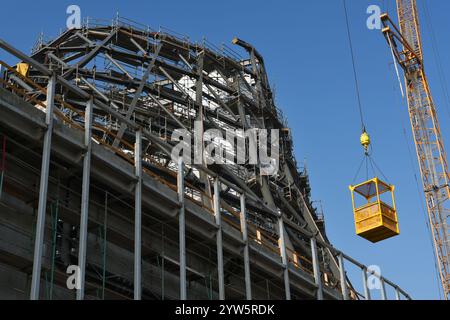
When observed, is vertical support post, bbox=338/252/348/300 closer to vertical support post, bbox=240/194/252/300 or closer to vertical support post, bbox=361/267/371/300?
vertical support post, bbox=361/267/371/300

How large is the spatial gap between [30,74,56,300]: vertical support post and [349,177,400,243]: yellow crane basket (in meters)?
16.0

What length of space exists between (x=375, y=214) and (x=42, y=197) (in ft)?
58.3

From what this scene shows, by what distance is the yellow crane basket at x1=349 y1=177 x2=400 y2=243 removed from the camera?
1348 inches

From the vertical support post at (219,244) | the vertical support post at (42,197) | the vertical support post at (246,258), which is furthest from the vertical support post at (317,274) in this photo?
the vertical support post at (42,197)

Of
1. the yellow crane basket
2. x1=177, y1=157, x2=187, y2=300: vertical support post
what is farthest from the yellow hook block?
x1=177, y1=157, x2=187, y2=300: vertical support post

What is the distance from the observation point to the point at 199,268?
27.9 meters

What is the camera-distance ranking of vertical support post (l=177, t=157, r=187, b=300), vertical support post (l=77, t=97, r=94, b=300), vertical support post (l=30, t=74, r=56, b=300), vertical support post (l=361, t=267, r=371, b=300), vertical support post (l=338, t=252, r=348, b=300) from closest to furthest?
1. vertical support post (l=30, t=74, r=56, b=300)
2. vertical support post (l=77, t=97, r=94, b=300)
3. vertical support post (l=177, t=157, r=187, b=300)
4. vertical support post (l=338, t=252, r=348, b=300)
5. vertical support post (l=361, t=267, r=371, b=300)

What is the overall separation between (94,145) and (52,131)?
176 centimetres

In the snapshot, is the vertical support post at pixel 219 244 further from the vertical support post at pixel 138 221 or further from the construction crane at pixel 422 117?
the construction crane at pixel 422 117

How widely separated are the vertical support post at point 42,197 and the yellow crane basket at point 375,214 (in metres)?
16.0

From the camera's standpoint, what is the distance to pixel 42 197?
66.7ft

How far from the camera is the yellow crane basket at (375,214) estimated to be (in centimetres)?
3425

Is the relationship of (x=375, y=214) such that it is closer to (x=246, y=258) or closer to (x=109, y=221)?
(x=246, y=258)
